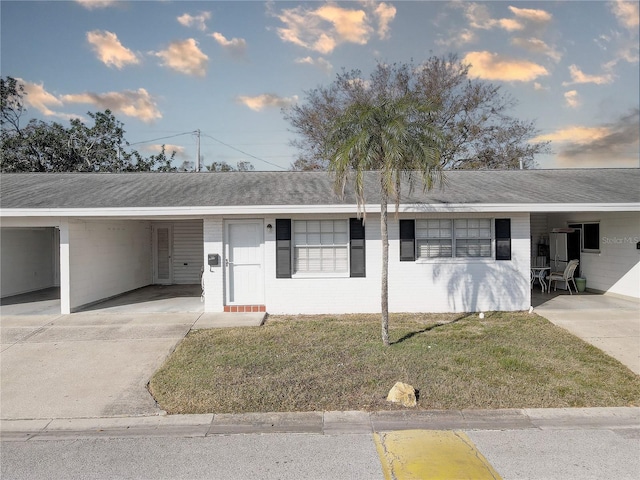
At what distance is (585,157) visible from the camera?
22.4m

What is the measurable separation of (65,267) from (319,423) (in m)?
7.59

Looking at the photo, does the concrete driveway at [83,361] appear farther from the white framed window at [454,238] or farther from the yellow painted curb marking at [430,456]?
Result: the white framed window at [454,238]

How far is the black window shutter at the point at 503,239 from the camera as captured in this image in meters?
9.23

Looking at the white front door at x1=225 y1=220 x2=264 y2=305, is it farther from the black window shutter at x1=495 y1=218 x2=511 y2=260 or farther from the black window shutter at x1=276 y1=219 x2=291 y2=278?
the black window shutter at x1=495 y1=218 x2=511 y2=260

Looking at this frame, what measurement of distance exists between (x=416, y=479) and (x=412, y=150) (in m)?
4.38

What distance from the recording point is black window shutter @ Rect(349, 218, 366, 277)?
909cm

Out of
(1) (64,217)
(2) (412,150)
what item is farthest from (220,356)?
(1) (64,217)

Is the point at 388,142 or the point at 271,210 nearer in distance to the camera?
the point at 388,142

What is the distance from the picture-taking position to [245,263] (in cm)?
943

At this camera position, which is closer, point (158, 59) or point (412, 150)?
point (412, 150)

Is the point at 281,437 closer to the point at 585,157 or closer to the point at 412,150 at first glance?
the point at 412,150

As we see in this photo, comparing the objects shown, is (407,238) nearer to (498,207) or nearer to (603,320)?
(498,207)

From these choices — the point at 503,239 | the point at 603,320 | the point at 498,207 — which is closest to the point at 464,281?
the point at 503,239

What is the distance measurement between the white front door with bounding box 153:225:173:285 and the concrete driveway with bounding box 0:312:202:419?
16.5 ft
